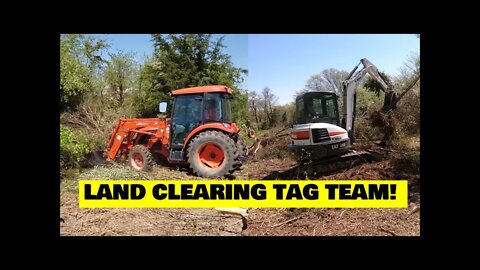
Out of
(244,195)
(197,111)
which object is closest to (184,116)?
(197,111)

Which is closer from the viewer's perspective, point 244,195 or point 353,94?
point 244,195

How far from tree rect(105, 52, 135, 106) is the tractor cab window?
0.75 metres

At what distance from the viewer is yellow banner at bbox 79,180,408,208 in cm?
419

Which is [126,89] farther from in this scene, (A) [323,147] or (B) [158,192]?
(A) [323,147]

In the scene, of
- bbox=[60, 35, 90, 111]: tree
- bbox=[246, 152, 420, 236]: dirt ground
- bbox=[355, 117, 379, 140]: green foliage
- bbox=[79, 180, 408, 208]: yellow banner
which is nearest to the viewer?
bbox=[246, 152, 420, 236]: dirt ground

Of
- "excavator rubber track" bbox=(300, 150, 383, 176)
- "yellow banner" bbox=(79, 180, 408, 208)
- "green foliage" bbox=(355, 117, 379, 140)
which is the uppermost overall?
"green foliage" bbox=(355, 117, 379, 140)

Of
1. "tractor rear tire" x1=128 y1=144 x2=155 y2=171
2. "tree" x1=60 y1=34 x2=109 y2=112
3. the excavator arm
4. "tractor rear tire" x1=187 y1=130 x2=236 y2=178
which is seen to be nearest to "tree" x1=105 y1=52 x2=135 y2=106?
"tree" x1=60 y1=34 x2=109 y2=112

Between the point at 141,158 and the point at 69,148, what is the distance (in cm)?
102

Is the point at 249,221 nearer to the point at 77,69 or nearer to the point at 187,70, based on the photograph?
the point at 187,70

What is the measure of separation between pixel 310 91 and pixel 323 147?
31.4 inches

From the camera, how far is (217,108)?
484cm

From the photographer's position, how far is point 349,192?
13.8ft

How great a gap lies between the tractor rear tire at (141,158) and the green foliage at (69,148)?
707 mm

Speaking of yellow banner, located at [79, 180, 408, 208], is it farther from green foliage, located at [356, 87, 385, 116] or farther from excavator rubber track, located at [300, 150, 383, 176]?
green foliage, located at [356, 87, 385, 116]
